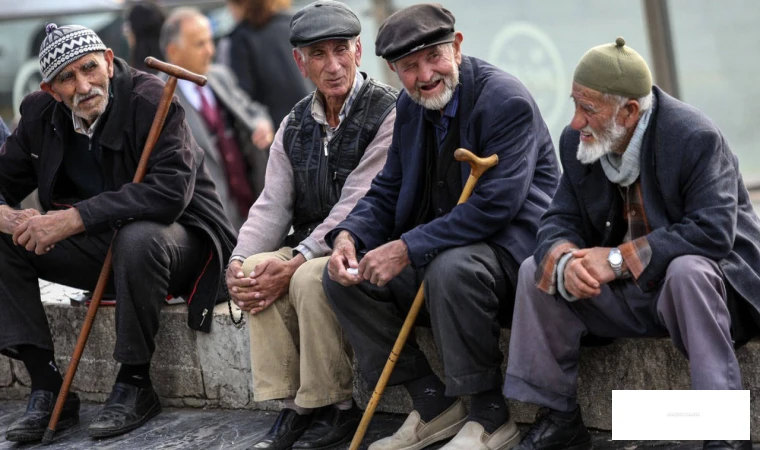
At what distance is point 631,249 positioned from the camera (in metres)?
3.87

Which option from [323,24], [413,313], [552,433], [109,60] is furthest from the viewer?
[109,60]

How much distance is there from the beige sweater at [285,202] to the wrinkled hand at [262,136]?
6.28 ft

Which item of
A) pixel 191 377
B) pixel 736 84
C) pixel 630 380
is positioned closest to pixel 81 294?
pixel 191 377

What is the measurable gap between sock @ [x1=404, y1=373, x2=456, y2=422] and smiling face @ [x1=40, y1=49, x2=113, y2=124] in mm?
1809

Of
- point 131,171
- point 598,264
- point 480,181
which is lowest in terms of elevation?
point 598,264

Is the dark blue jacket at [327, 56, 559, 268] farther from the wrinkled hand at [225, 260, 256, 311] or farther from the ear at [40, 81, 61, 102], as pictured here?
the ear at [40, 81, 61, 102]

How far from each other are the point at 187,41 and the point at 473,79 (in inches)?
118

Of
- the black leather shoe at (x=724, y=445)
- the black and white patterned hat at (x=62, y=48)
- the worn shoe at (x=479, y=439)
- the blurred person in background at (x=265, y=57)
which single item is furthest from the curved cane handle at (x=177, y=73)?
the black leather shoe at (x=724, y=445)

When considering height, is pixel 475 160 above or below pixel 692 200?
above

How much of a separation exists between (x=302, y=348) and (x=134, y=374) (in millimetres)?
986

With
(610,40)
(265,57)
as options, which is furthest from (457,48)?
(610,40)

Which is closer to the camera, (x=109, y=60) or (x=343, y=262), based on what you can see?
(x=343, y=262)

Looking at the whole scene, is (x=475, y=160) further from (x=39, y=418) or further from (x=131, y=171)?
(x=39, y=418)

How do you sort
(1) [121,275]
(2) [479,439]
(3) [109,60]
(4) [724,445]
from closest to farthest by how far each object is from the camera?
1. (4) [724,445]
2. (2) [479,439]
3. (1) [121,275]
4. (3) [109,60]
